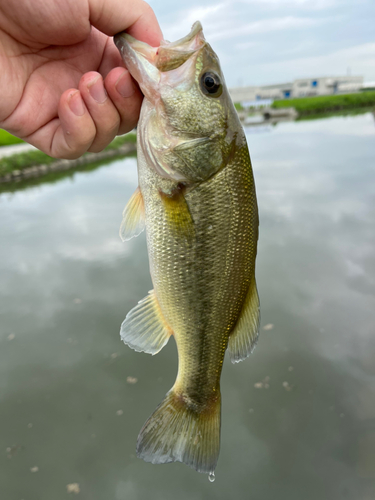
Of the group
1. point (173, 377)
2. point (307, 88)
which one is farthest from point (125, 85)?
point (307, 88)

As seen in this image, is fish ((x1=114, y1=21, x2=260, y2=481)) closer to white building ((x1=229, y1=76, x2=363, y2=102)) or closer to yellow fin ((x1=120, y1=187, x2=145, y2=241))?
yellow fin ((x1=120, y1=187, x2=145, y2=241))

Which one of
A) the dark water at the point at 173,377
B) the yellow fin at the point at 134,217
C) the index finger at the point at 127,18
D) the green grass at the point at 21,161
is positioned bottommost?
the dark water at the point at 173,377

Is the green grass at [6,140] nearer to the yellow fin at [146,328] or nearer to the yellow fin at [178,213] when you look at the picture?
the yellow fin at [146,328]

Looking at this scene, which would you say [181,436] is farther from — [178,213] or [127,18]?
[127,18]

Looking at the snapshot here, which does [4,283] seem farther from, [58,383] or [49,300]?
[58,383]

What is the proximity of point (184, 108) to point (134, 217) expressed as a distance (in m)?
0.56

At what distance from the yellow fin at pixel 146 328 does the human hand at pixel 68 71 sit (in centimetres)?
94

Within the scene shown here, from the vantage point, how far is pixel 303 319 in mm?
5367

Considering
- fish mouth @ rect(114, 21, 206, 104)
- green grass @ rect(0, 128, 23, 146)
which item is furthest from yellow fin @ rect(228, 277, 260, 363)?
green grass @ rect(0, 128, 23, 146)

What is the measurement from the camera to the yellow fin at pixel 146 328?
164 cm

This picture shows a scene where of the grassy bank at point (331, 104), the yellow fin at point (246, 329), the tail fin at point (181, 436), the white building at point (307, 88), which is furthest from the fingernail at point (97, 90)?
the white building at point (307, 88)

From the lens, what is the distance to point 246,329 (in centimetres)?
165

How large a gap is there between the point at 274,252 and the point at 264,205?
2.81m

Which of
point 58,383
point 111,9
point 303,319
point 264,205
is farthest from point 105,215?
point 111,9
